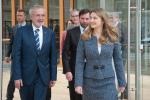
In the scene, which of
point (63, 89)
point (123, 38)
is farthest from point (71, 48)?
point (63, 89)

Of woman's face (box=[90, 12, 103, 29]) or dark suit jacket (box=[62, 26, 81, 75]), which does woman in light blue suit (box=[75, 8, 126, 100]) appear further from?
dark suit jacket (box=[62, 26, 81, 75])

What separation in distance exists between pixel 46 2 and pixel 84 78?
35.9 ft

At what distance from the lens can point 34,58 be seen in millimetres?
6457

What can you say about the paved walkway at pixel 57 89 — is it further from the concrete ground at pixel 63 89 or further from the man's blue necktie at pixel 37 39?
the man's blue necktie at pixel 37 39

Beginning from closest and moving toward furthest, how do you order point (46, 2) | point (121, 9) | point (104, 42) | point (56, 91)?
1. point (104, 42)
2. point (121, 9)
3. point (56, 91)
4. point (46, 2)

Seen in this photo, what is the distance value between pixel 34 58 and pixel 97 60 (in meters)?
1.05

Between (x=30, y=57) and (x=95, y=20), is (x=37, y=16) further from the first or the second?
(x=95, y=20)

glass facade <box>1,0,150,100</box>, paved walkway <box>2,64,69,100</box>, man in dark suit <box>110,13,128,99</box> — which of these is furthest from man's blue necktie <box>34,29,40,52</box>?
paved walkway <box>2,64,69,100</box>

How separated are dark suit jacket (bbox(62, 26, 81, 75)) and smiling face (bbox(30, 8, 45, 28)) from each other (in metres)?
0.80

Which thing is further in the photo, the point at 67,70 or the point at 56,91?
the point at 56,91

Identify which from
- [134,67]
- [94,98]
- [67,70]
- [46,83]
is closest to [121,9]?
[134,67]

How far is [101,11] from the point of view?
5.78 meters

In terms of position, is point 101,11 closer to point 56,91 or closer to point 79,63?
point 79,63

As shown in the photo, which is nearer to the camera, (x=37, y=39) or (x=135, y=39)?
(x=37, y=39)
